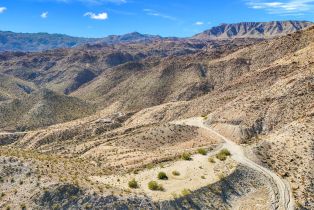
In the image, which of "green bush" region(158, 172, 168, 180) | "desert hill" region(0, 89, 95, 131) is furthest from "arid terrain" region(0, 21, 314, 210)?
"desert hill" region(0, 89, 95, 131)

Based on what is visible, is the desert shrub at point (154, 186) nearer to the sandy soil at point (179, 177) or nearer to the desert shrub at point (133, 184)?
the sandy soil at point (179, 177)

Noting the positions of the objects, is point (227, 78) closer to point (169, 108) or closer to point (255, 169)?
point (169, 108)

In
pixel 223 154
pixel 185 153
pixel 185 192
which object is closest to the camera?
pixel 185 192

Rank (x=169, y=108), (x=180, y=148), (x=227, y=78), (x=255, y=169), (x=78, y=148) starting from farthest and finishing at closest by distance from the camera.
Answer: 1. (x=227, y=78)
2. (x=169, y=108)
3. (x=78, y=148)
4. (x=180, y=148)
5. (x=255, y=169)

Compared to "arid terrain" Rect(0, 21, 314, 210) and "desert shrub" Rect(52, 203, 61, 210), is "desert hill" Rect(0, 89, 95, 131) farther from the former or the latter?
"desert shrub" Rect(52, 203, 61, 210)

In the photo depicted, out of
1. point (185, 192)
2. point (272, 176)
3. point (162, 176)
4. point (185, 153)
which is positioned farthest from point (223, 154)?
point (185, 192)

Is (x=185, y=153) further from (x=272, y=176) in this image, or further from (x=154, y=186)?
(x=154, y=186)

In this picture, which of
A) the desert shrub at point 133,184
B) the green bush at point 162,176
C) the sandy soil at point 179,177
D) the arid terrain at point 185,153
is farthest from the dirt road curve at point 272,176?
the desert shrub at point 133,184

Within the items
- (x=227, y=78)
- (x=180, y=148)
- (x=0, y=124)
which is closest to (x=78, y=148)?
(x=180, y=148)
